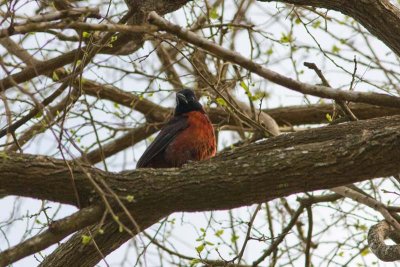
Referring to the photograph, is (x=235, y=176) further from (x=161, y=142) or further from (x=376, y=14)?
(x=161, y=142)

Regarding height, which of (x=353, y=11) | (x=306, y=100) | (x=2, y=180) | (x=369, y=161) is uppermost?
(x=306, y=100)

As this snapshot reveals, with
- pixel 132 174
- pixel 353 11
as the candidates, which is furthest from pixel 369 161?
pixel 132 174

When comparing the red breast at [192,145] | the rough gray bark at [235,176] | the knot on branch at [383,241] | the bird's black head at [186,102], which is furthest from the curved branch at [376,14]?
the bird's black head at [186,102]

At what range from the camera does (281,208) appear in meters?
7.46

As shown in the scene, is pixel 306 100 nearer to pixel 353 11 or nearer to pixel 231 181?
pixel 353 11

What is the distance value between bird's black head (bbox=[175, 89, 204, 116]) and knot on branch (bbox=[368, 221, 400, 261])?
2.34 m

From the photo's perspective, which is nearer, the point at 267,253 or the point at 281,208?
the point at 267,253

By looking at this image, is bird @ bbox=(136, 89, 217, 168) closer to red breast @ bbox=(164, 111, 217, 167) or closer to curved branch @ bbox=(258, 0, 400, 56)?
red breast @ bbox=(164, 111, 217, 167)

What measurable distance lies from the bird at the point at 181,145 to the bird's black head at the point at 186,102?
0.39 meters

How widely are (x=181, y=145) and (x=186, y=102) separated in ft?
2.71

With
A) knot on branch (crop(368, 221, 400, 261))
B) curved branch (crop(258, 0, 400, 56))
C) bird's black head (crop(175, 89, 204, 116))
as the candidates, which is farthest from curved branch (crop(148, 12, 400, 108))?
bird's black head (crop(175, 89, 204, 116))

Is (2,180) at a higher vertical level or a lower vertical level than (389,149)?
higher

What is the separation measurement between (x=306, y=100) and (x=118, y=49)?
2.25m

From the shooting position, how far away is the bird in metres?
6.16
